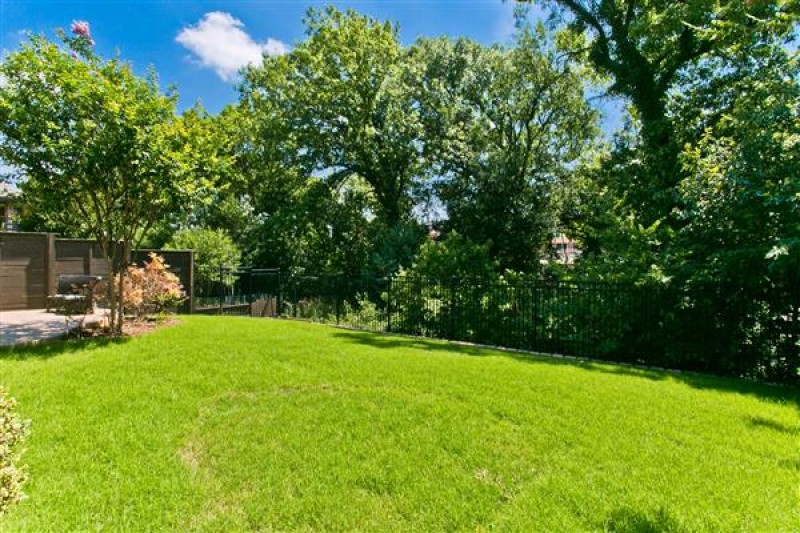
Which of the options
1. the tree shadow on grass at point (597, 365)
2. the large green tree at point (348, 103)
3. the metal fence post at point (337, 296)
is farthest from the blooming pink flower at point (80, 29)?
the large green tree at point (348, 103)

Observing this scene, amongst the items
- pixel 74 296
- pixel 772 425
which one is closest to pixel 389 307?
pixel 74 296

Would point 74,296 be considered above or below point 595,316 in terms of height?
above

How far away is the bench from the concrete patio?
0.22m

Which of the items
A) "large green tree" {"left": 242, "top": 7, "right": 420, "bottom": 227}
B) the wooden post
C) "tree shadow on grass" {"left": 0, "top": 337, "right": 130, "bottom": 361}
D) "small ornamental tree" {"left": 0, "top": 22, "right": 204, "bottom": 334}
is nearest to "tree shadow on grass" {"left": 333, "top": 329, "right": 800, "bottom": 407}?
"tree shadow on grass" {"left": 0, "top": 337, "right": 130, "bottom": 361}

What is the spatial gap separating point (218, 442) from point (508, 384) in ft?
10.8

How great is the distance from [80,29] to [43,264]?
6405 millimetres

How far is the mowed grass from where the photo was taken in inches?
114

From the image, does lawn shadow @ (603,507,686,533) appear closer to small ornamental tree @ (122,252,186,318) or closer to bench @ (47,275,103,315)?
small ornamental tree @ (122,252,186,318)

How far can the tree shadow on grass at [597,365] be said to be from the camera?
5832 millimetres

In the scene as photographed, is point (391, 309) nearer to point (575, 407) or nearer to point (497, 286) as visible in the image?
point (497, 286)

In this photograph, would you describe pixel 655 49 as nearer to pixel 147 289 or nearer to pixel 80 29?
pixel 80 29

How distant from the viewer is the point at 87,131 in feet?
23.1

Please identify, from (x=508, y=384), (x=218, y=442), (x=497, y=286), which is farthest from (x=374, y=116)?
(x=218, y=442)

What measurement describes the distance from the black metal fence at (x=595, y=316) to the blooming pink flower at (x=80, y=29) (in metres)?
7.22
